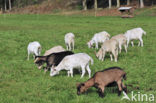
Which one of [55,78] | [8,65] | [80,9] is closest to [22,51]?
[8,65]

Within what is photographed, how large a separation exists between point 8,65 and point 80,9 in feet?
222

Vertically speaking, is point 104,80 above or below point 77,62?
below

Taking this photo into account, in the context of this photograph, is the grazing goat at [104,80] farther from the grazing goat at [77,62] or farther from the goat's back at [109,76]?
the grazing goat at [77,62]

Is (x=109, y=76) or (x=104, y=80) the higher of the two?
(x=109, y=76)

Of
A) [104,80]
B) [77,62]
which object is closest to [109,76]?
[104,80]

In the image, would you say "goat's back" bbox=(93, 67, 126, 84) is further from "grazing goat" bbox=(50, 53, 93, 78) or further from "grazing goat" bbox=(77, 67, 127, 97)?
"grazing goat" bbox=(50, 53, 93, 78)

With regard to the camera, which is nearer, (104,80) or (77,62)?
(104,80)

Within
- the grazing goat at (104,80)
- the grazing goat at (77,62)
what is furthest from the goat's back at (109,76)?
the grazing goat at (77,62)

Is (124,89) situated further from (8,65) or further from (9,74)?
(8,65)

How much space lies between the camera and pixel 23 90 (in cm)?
1099

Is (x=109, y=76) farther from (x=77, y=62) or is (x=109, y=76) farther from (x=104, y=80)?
(x=77, y=62)

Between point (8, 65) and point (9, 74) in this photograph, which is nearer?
point (9, 74)

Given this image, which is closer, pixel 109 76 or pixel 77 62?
pixel 109 76

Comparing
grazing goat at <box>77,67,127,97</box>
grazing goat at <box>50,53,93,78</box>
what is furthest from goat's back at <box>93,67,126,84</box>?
grazing goat at <box>50,53,93,78</box>
